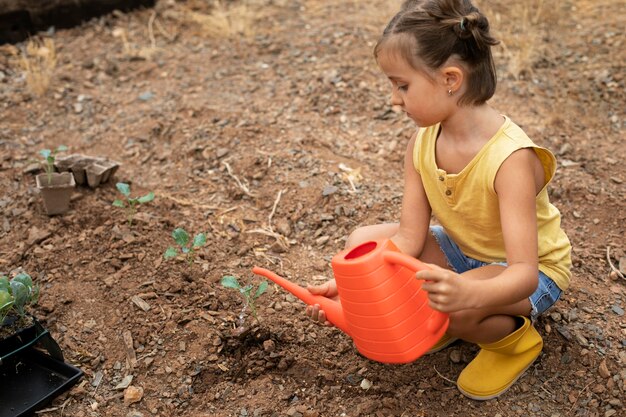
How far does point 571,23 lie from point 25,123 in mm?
2869

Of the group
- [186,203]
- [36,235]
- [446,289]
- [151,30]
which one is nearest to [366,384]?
[446,289]

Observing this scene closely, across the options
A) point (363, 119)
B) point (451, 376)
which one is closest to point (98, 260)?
point (451, 376)

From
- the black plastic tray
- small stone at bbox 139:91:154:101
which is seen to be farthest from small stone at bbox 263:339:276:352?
small stone at bbox 139:91:154:101

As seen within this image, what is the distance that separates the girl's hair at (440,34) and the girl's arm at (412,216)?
1.10 feet

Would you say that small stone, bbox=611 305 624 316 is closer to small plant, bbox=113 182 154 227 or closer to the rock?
the rock

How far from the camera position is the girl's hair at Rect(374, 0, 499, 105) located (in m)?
1.52

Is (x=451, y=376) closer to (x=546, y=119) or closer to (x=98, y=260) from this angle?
(x=98, y=260)

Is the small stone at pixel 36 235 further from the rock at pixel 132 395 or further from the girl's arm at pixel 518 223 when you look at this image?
the girl's arm at pixel 518 223

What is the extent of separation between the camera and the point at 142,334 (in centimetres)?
197

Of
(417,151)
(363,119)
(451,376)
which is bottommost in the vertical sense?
(451,376)

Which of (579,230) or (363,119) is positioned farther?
(363,119)

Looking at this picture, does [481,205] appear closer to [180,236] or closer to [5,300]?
[180,236]

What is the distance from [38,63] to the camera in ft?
11.5

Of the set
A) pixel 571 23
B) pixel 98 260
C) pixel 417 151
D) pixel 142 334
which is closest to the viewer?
pixel 417 151
